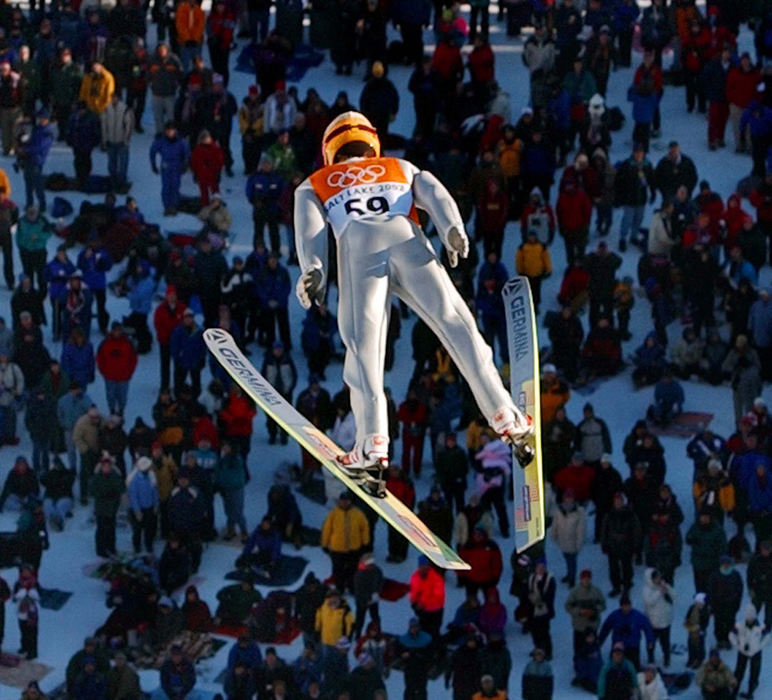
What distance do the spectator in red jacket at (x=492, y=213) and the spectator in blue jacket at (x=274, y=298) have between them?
2.26 m

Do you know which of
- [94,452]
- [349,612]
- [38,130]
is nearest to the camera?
[349,612]

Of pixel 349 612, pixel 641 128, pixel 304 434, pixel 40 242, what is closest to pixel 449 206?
pixel 304 434

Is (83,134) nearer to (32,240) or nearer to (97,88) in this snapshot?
(97,88)

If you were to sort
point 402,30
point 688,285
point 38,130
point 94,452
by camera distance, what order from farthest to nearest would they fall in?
point 402,30, point 38,130, point 688,285, point 94,452

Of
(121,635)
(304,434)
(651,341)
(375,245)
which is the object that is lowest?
(121,635)

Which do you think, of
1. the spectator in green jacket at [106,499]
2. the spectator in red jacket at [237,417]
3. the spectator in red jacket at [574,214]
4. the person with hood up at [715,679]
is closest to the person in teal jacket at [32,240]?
the spectator in red jacket at [237,417]

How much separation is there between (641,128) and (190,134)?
17.9ft

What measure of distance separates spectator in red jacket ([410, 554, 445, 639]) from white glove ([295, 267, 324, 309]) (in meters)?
9.80

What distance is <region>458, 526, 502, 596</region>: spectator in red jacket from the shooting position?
2486 cm

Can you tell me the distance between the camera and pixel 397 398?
92.0ft

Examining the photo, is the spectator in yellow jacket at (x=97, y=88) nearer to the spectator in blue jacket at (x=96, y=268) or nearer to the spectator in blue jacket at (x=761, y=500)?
the spectator in blue jacket at (x=96, y=268)

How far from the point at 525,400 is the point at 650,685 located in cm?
805

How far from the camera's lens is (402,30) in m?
32.9

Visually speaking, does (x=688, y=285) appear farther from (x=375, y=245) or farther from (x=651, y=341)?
(x=375, y=245)
